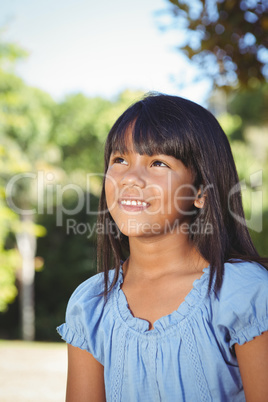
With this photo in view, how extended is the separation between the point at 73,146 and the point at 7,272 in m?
12.1

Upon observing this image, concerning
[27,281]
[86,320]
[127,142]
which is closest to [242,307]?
[86,320]

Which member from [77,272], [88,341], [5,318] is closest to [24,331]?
[5,318]

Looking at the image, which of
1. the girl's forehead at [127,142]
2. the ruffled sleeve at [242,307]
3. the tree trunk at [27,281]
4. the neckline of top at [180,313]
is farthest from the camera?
the tree trunk at [27,281]

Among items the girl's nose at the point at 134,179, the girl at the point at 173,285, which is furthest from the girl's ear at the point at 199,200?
the girl's nose at the point at 134,179

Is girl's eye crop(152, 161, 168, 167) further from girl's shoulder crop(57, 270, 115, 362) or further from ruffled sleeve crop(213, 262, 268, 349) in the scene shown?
girl's shoulder crop(57, 270, 115, 362)

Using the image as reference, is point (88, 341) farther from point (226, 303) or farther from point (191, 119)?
point (191, 119)

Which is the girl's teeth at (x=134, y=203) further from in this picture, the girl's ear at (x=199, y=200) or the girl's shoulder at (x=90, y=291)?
the girl's shoulder at (x=90, y=291)

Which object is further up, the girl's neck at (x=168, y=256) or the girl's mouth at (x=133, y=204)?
the girl's mouth at (x=133, y=204)

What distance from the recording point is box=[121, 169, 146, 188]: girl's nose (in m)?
1.55

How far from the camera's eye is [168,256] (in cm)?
165

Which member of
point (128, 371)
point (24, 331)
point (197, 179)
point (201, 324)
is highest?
point (197, 179)

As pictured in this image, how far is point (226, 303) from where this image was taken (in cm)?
139

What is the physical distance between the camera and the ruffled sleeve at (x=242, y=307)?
1.35m

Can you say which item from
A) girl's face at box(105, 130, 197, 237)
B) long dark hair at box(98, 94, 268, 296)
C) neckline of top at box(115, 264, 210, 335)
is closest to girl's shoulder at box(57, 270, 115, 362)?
neckline of top at box(115, 264, 210, 335)
